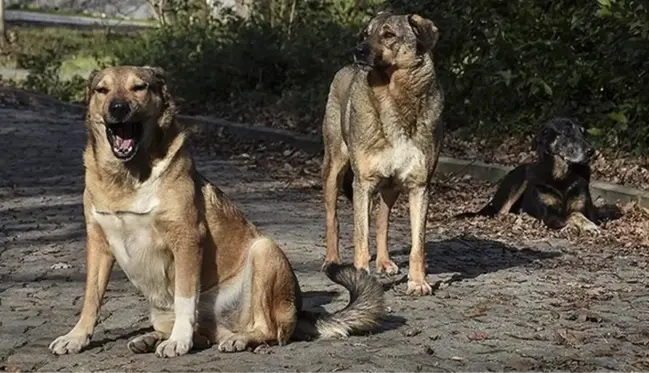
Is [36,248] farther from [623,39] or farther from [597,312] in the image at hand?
[623,39]

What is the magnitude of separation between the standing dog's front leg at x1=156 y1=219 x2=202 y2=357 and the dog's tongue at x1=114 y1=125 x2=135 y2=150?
44 centimetres

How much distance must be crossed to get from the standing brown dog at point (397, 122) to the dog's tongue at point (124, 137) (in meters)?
2.13

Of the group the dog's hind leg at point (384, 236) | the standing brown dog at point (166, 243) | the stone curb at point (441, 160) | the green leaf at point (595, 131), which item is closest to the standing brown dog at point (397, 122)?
the dog's hind leg at point (384, 236)

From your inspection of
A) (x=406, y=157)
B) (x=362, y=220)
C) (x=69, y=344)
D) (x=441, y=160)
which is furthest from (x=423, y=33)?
(x=441, y=160)

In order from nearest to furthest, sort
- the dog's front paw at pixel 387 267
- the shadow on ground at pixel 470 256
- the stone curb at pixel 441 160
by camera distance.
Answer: the dog's front paw at pixel 387 267
the shadow on ground at pixel 470 256
the stone curb at pixel 441 160

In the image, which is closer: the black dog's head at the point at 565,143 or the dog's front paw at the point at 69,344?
the dog's front paw at the point at 69,344

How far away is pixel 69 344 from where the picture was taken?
5.93m

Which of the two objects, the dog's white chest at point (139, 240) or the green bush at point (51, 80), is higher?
the dog's white chest at point (139, 240)

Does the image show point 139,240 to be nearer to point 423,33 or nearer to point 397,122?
point 397,122

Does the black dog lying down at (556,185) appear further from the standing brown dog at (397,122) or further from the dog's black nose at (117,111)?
the dog's black nose at (117,111)

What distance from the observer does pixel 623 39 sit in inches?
523

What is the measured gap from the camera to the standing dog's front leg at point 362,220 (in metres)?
7.77

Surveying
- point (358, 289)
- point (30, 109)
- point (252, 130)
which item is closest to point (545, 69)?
point (252, 130)

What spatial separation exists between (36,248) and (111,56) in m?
16.8
